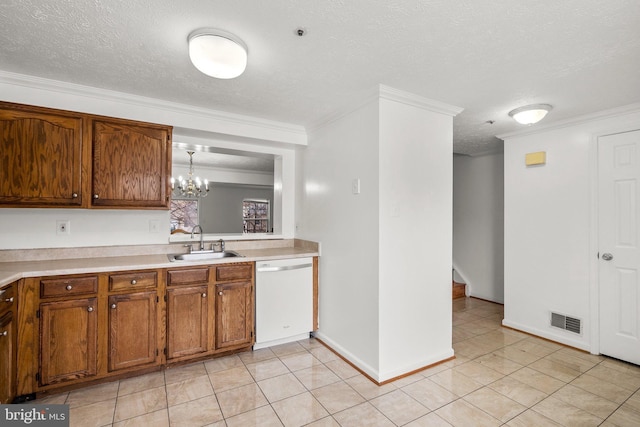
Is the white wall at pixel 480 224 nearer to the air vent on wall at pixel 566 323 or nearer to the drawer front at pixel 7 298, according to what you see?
the air vent on wall at pixel 566 323

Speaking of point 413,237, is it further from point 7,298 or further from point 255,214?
point 255,214

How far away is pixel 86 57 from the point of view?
1.96m

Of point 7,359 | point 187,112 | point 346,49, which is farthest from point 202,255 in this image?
point 346,49

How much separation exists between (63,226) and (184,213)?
269 centimetres

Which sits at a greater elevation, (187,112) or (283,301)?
(187,112)

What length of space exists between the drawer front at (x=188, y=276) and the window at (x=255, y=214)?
3.56m

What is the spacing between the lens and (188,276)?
8.46 ft

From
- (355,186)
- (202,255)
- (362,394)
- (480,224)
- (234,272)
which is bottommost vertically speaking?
(362,394)

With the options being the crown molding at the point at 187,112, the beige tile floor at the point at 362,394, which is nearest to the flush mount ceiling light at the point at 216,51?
the crown molding at the point at 187,112

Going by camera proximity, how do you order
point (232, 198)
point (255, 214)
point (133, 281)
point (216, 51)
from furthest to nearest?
point (232, 198), point (255, 214), point (133, 281), point (216, 51)

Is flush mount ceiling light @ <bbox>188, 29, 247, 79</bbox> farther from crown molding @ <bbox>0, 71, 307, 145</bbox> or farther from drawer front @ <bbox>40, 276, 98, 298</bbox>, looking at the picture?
drawer front @ <bbox>40, 276, 98, 298</bbox>

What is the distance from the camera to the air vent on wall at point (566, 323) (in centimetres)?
303

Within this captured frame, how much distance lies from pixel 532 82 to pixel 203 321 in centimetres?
323

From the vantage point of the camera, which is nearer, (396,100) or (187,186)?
(396,100)
